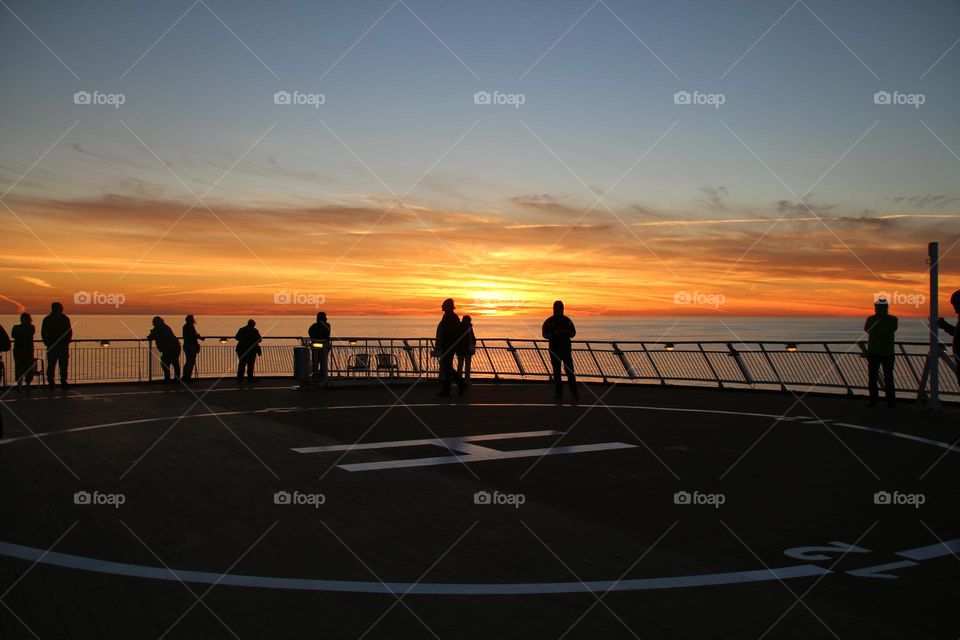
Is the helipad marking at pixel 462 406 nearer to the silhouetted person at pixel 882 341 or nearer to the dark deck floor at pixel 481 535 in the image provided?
the dark deck floor at pixel 481 535

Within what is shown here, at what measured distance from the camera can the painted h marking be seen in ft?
34.4

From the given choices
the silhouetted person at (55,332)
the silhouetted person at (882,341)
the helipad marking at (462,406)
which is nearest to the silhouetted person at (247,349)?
the silhouetted person at (55,332)

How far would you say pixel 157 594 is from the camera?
5.41 metres

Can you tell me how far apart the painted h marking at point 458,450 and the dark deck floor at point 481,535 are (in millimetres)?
109

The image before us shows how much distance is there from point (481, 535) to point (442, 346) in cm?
1382

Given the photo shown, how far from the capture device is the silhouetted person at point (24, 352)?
76.1ft

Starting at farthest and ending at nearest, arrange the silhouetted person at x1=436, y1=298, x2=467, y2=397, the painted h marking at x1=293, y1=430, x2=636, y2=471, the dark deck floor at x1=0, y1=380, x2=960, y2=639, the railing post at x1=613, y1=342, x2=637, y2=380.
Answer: the railing post at x1=613, y1=342, x2=637, y2=380, the silhouetted person at x1=436, y1=298, x2=467, y2=397, the painted h marking at x1=293, y1=430, x2=636, y2=471, the dark deck floor at x1=0, y1=380, x2=960, y2=639

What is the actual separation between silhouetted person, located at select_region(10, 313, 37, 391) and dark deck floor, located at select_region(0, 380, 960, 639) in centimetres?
1078

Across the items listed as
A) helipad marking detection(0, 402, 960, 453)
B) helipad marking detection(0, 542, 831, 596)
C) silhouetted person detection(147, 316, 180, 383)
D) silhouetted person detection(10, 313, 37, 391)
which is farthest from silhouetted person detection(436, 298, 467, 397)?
helipad marking detection(0, 542, 831, 596)

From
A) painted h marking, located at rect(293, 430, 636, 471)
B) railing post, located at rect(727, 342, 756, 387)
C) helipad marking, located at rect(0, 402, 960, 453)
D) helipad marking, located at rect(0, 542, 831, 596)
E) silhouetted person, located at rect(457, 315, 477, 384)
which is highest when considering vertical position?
silhouetted person, located at rect(457, 315, 477, 384)

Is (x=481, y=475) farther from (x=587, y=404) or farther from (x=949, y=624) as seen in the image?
(x=587, y=404)

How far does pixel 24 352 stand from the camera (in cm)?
2372

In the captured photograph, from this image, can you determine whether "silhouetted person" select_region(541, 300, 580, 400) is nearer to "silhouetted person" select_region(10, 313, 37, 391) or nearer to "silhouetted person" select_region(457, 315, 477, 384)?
"silhouetted person" select_region(457, 315, 477, 384)

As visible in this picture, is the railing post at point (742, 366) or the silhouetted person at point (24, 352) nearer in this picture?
the railing post at point (742, 366)
